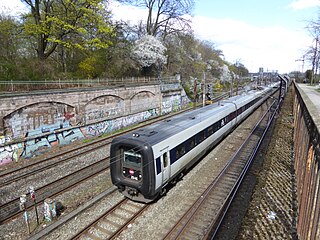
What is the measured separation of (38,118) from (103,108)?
20.7 ft

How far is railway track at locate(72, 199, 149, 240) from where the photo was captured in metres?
7.98

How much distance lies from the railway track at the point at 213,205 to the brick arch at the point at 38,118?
485 inches

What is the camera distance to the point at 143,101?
27.3 m

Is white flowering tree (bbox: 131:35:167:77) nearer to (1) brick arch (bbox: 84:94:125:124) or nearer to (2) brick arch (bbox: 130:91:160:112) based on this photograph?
(2) brick arch (bbox: 130:91:160:112)

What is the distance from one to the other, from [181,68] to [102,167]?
3241 centimetres

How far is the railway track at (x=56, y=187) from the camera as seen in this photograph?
9352 mm

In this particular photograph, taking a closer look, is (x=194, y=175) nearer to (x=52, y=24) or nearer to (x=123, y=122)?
(x=123, y=122)

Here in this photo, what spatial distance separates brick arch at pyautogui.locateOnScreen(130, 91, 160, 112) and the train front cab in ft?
52.4

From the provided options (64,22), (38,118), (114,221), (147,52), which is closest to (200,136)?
(114,221)

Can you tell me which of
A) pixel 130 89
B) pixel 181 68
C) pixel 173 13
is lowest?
pixel 130 89

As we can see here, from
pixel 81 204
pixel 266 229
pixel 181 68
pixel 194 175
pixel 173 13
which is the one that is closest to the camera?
pixel 266 229

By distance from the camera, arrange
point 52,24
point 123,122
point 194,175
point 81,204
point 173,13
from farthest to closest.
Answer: point 173,13, point 123,122, point 52,24, point 194,175, point 81,204

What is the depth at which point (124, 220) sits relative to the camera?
28.7 ft

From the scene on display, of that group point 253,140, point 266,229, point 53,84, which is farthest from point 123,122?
point 266,229
